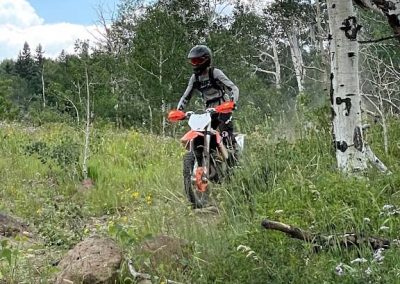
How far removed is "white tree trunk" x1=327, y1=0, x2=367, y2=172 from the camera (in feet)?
18.7

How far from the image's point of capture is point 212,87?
7418 mm

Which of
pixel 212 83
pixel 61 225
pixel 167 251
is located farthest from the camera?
pixel 212 83

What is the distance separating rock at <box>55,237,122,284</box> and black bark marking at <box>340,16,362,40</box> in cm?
281

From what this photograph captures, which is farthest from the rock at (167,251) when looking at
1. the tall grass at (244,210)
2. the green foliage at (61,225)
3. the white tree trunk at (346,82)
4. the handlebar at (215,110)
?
the handlebar at (215,110)

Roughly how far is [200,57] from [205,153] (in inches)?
44.2

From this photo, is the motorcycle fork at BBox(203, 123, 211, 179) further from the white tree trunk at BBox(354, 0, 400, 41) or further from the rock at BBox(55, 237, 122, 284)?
the white tree trunk at BBox(354, 0, 400, 41)

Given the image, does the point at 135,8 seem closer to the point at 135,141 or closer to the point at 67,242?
the point at 135,141

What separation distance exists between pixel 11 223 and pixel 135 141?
5.84 meters

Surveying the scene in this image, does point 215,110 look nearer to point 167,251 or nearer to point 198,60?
point 198,60

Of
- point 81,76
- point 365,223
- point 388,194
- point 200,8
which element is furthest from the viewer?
point 200,8

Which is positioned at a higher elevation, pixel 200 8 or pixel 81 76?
pixel 200 8

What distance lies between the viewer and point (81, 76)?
10633mm

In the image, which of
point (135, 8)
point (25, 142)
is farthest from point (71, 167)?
point (135, 8)

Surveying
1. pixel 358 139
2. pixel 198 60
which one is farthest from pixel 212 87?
pixel 358 139
